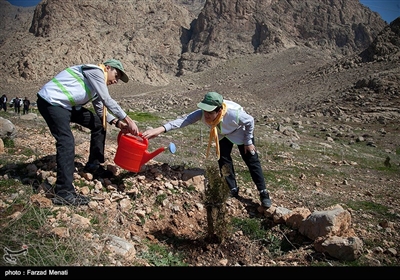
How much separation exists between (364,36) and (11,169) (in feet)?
241

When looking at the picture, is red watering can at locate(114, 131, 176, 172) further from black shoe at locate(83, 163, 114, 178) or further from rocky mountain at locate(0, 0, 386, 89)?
rocky mountain at locate(0, 0, 386, 89)

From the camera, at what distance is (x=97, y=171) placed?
426 cm

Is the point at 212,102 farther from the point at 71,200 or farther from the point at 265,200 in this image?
the point at 71,200

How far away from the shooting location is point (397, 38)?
26422mm

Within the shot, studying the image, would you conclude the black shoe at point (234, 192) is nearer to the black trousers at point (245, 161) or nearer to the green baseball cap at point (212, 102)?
the black trousers at point (245, 161)

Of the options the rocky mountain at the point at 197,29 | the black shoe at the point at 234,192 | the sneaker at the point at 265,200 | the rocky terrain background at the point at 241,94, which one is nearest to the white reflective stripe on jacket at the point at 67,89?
the rocky terrain background at the point at 241,94

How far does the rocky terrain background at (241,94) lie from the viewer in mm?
3779

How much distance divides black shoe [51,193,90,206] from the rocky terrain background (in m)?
0.21

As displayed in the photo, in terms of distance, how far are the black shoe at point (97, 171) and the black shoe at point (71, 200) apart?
741 millimetres

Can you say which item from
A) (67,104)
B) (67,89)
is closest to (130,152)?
(67,104)

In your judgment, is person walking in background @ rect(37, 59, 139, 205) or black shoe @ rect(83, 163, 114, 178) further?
black shoe @ rect(83, 163, 114, 178)

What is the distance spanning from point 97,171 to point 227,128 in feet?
6.17

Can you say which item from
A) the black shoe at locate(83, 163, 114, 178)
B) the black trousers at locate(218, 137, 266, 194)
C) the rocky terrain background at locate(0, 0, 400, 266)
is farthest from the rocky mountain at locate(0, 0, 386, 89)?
the black trousers at locate(218, 137, 266, 194)

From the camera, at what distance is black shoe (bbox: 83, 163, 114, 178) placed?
13.9ft
